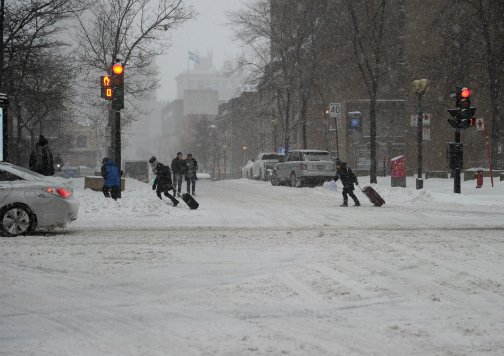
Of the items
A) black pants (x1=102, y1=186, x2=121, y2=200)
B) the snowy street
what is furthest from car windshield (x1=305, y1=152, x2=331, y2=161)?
the snowy street

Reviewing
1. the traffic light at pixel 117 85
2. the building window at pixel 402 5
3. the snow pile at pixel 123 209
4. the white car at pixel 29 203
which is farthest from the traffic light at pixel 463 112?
the building window at pixel 402 5

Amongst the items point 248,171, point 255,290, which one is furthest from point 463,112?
point 248,171

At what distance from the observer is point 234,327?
491 centimetres

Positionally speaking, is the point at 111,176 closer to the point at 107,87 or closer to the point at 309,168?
the point at 107,87

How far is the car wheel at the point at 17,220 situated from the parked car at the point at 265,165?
87.6 feet

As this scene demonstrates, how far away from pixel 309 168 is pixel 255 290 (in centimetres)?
2229

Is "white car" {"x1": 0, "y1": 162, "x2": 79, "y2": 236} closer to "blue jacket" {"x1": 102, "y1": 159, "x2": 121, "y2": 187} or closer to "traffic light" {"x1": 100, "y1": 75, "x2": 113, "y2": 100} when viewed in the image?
"traffic light" {"x1": 100, "y1": 75, "x2": 113, "y2": 100}

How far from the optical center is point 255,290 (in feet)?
20.8

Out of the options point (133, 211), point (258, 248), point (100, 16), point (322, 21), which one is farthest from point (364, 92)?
point (258, 248)

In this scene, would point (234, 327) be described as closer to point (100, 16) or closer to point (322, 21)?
point (100, 16)

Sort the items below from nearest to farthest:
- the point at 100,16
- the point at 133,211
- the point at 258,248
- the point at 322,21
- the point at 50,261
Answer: the point at 50,261
the point at 258,248
the point at 133,211
the point at 100,16
the point at 322,21

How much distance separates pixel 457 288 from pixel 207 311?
9.39 feet

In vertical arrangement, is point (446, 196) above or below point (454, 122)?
below

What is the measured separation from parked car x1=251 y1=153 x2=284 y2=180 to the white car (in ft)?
86.4
